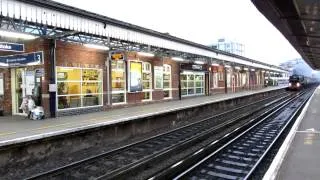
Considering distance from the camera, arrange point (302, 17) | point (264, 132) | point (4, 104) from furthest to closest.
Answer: point (4, 104), point (264, 132), point (302, 17)

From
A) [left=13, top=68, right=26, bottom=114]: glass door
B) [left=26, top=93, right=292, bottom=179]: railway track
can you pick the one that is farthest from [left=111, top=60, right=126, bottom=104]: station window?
[left=26, top=93, right=292, bottom=179]: railway track

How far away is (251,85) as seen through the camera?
213 ft

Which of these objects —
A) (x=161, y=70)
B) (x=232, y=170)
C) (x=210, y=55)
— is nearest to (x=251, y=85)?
(x=210, y=55)

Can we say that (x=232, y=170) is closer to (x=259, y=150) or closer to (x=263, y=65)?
(x=259, y=150)

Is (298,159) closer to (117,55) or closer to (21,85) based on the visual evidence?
(117,55)

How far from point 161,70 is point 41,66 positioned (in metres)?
12.8

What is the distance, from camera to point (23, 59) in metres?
18.5

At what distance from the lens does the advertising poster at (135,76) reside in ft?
79.9

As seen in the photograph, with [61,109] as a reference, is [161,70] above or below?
above

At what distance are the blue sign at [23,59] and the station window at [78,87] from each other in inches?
45.9

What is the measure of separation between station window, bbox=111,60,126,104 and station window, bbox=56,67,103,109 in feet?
4.41

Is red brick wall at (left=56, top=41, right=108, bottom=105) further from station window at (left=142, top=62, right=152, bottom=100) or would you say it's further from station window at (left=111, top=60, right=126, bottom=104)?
station window at (left=142, top=62, right=152, bottom=100)

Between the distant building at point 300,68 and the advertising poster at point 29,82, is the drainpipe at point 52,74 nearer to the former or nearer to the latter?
the advertising poster at point 29,82

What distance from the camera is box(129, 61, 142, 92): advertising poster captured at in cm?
2434
